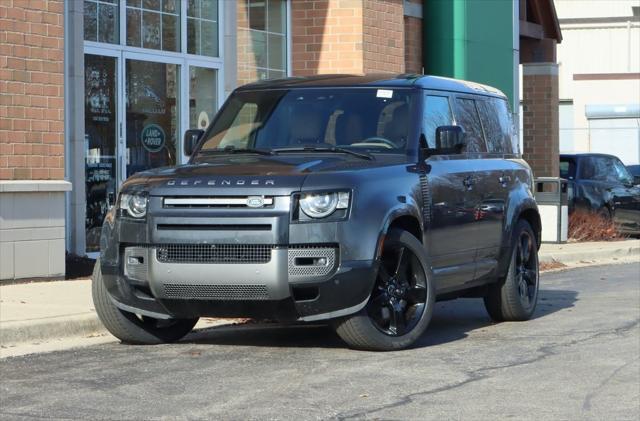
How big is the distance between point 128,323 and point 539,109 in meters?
18.7

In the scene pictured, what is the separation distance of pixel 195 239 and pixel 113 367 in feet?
3.23

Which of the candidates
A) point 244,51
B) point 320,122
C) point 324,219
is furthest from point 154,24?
point 324,219

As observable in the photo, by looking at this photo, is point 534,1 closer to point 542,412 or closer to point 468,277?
point 468,277

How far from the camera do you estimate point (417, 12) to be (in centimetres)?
2208

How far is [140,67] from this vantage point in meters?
16.7

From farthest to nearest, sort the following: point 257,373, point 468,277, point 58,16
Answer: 1. point 58,16
2. point 468,277
3. point 257,373

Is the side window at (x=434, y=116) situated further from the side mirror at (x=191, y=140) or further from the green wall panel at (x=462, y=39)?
the green wall panel at (x=462, y=39)

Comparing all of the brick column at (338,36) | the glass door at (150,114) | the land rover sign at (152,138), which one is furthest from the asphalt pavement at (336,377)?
the brick column at (338,36)

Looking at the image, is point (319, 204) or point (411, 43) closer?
point (319, 204)

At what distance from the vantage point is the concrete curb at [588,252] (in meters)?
19.0

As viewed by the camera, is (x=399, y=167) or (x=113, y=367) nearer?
(x=113, y=367)

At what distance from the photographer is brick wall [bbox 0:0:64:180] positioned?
13.1 metres

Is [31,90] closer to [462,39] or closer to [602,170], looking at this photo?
[462,39]

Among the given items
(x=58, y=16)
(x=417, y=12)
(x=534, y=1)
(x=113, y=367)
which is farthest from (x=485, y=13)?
(x=113, y=367)
